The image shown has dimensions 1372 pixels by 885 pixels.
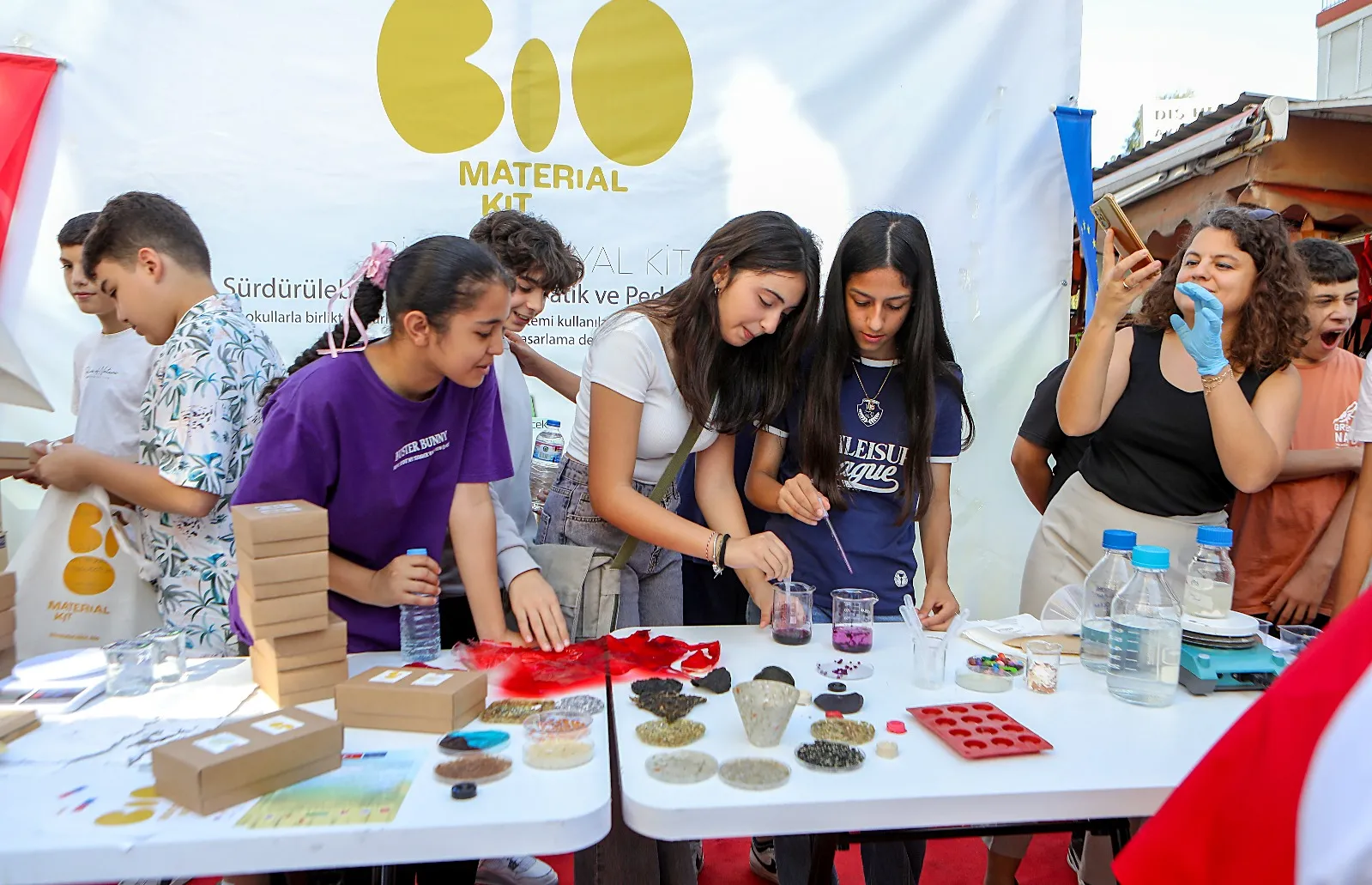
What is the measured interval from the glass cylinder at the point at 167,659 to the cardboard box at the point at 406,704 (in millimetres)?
415

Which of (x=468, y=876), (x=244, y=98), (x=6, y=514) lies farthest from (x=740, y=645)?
(x=6, y=514)

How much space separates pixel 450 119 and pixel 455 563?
79.8 inches

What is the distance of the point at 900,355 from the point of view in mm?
2289

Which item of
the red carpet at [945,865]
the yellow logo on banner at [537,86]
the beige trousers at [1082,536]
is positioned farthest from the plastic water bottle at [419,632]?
the yellow logo on banner at [537,86]

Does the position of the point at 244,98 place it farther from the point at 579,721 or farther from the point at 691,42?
the point at 579,721

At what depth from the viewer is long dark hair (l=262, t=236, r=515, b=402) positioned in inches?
68.7

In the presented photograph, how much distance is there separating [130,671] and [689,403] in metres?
1.25

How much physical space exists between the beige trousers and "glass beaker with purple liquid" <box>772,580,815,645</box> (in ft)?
3.07

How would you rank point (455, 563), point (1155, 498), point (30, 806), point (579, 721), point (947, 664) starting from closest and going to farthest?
point (30, 806) → point (579, 721) → point (947, 664) → point (455, 563) → point (1155, 498)

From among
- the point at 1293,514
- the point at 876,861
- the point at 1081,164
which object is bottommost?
the point at 876,861

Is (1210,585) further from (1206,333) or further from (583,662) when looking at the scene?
(583,662)

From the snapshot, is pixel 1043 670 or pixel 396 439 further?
pixel 396 439

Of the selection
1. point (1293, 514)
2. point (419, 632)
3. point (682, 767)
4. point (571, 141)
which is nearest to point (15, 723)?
point (419, 632)

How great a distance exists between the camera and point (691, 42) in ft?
11.3
